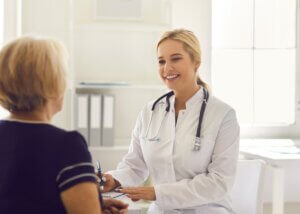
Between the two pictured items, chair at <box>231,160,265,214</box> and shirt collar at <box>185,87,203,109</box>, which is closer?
shirt collar at <box>185,87,203,109</box>

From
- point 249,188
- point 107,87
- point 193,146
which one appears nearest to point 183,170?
point 193,146

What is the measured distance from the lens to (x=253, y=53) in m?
3.78

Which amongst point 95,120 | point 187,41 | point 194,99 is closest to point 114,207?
point 194,99

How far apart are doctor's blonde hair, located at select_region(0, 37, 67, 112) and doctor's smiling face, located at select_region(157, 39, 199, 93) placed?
1014 mm

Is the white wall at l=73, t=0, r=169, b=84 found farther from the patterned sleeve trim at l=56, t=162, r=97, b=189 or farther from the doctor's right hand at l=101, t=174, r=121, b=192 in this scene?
the patterned sleeve trim at l=56, t=162, r=97, b=189

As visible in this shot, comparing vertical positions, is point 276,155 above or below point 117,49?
below

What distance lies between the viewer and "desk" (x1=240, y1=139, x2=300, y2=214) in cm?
295

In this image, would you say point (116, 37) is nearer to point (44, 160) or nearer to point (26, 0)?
point (26, 0)

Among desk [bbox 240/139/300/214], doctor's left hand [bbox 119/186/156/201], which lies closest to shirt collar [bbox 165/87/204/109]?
doctor's left hand [bbox 119/186/156/201]

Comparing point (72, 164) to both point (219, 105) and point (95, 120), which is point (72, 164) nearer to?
point (219, 105)

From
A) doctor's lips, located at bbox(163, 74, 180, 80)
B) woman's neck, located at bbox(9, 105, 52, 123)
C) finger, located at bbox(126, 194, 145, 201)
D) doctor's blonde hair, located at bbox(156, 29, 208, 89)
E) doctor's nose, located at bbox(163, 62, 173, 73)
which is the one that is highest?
doctor's blonde hair, located at bbox(156, 29, 208, 89)

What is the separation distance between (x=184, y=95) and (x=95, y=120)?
3.18 ft

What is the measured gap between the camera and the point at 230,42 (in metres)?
3.78

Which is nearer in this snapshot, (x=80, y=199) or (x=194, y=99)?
(x=80, y=199)
